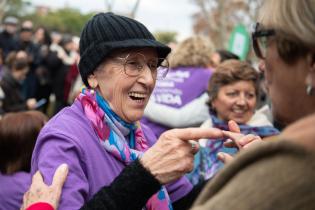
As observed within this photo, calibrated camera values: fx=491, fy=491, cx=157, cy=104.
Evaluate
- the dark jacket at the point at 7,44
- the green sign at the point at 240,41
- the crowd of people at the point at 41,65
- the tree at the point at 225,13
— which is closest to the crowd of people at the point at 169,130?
the green sign at the point at 240,41

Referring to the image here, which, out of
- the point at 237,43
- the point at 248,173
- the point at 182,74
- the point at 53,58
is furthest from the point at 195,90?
the point at 53,58

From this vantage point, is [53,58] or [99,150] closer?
[99,150]

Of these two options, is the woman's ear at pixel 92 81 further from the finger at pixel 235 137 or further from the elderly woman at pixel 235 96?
the elderly woman at pixel 235 96

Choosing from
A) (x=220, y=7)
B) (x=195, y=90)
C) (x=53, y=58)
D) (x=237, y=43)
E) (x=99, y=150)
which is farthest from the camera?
(x=220, y=7)

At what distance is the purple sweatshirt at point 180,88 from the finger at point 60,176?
265 cm

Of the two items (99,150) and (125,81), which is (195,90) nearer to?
(125,81)

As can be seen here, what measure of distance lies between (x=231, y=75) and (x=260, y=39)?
2.41 m

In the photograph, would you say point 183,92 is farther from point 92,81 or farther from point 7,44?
point 7,44

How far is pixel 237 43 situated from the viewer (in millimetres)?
9016

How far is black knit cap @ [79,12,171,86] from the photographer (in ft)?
7.46

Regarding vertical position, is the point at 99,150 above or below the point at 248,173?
below

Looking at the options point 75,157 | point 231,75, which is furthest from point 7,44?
point 75,157

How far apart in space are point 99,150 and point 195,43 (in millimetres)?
2827

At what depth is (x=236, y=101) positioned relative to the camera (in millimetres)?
3826
